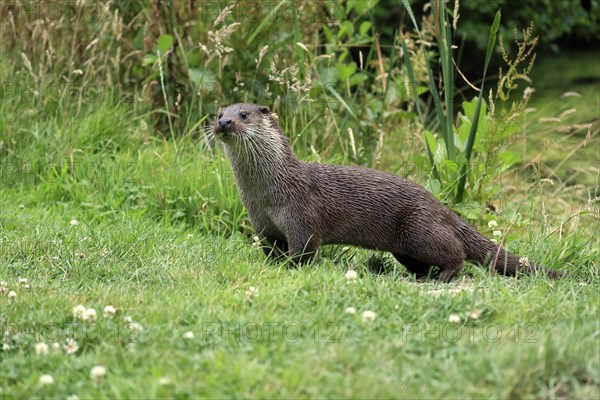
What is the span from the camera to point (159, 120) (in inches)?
277

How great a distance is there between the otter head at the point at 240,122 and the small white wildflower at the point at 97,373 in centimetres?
174

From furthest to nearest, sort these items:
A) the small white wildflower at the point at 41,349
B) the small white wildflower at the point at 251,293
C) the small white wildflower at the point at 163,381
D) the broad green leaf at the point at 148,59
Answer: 1. the broad green leaf at the point at 148,59
2. the small white wildflower at the point at 251,293
3. the small white wildflower at the point at 41,349
4. the small white wildflower at the point at 163,381

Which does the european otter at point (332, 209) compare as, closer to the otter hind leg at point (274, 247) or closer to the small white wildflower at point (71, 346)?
the otter hind leg at point (274, 247)

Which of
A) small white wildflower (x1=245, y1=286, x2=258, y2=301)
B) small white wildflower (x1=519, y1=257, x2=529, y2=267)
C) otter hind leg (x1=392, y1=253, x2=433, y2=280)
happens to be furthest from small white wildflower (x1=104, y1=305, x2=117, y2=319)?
small white wildflower (x1=519, y1=257, x2=529, y2=267)

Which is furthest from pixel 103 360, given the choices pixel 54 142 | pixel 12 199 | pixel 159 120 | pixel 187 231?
pixel 159 120

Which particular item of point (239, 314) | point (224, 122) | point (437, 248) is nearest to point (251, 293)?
point (239, 314)

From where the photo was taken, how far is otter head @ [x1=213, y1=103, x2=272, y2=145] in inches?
178

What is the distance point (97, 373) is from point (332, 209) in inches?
76.1

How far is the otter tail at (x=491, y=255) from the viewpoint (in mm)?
4586

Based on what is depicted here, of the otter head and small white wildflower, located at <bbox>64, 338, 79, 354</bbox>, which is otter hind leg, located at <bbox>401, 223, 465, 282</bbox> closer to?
the otter head

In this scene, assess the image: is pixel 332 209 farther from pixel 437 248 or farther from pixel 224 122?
pixel 224 122

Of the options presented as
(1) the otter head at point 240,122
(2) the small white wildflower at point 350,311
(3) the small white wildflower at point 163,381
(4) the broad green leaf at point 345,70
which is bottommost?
(2) the small white wildflower at point 350,311

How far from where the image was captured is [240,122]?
4.57 metres

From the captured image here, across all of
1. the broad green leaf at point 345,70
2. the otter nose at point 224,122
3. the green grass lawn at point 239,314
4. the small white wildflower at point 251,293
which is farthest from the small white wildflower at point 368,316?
the broad green leaf at point 345,70
